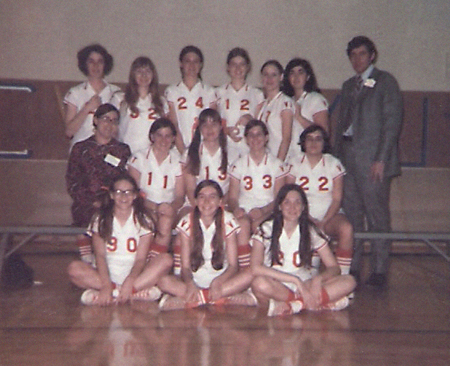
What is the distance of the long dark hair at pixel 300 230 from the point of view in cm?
464

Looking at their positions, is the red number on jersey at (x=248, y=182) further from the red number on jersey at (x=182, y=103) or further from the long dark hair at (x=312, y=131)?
the red number on jersey at (x=182, y=103)

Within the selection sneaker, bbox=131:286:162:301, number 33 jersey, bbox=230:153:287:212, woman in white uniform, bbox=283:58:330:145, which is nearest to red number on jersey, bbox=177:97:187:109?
number 33 jersey, bbox=230:153:287:212

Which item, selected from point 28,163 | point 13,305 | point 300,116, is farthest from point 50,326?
point 28,163

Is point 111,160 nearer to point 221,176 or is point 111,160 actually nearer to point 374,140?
point 221,176

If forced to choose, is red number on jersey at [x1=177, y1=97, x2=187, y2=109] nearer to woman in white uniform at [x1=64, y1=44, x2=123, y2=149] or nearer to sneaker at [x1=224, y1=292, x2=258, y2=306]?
woman in white uniform at [x1=64, y1=44, x2=123, y2=149]

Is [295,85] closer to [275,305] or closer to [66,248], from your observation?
[275,305]

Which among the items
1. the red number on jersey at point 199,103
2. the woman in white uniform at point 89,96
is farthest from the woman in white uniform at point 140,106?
the red number on jersey at point 199,103

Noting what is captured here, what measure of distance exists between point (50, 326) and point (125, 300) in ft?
2.08

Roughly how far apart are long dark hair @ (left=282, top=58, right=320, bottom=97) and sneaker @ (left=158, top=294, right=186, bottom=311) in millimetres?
1777

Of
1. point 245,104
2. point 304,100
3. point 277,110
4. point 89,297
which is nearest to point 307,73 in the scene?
point 304,100

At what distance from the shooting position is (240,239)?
4.93m

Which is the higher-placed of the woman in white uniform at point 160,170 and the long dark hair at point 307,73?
the long dark hair at point 307,73

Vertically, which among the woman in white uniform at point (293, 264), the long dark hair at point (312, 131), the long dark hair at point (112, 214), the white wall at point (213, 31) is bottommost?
the woman in white uniform at point (293, 264)

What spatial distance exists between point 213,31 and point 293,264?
8.67ft
